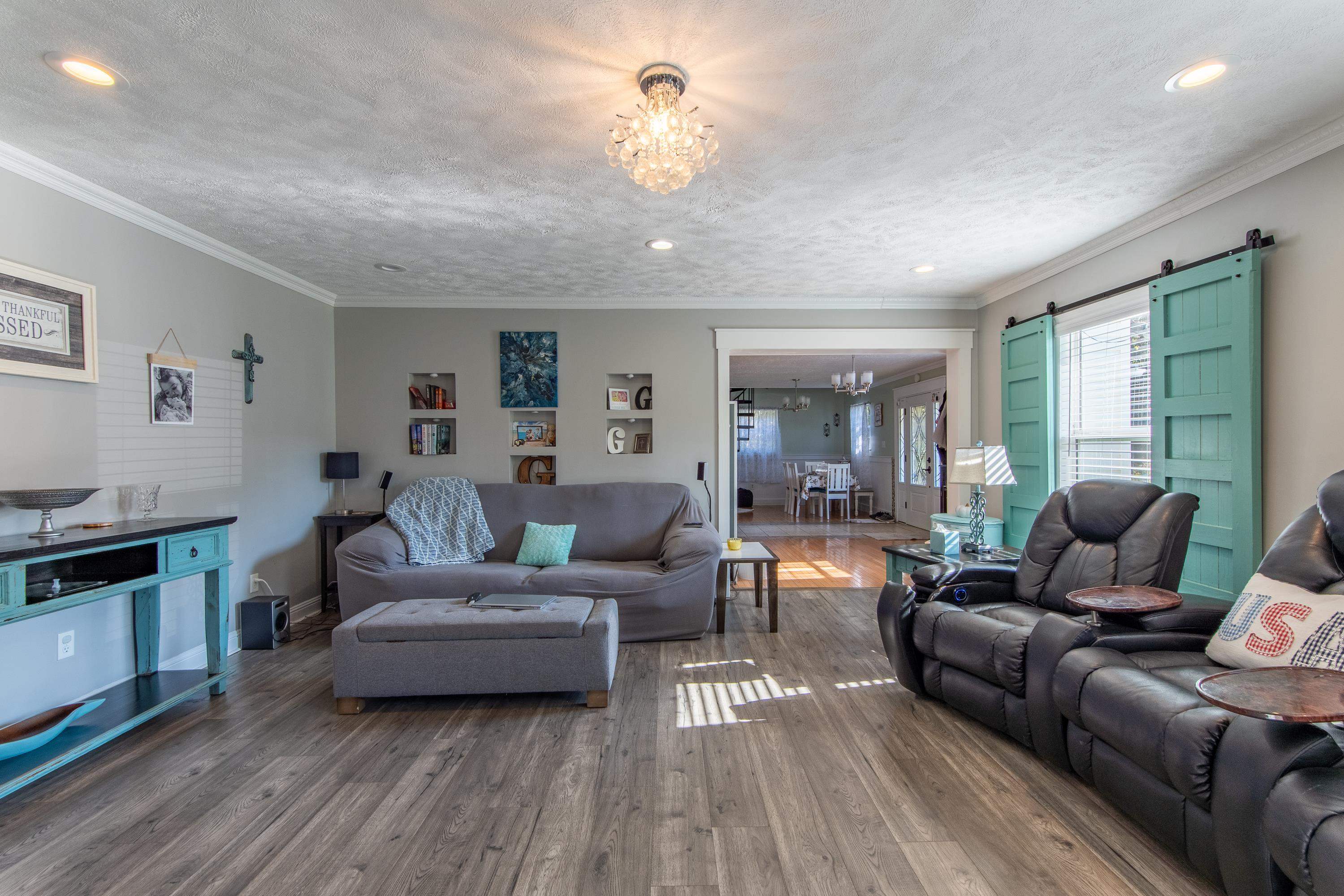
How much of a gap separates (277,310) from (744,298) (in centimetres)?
341

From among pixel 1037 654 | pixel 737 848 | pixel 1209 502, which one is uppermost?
pixel 1209 502

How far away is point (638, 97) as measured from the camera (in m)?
2.26

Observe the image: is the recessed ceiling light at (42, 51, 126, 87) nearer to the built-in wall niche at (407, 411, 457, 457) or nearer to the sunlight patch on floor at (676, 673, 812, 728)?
the sunlight patch on floor at (676, 673, 812, 728)

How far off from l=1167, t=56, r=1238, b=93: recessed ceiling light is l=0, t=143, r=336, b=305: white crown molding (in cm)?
428

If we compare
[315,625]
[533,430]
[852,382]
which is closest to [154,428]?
[315,625]

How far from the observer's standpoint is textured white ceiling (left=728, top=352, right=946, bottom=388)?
8500 millimetres

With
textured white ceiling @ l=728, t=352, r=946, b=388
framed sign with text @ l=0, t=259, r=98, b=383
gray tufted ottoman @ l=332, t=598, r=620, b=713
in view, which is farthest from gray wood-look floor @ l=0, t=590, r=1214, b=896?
textured white ceiling @ l=728, t=352, r=946, b=388

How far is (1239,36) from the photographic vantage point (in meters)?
1.92

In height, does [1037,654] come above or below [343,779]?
above

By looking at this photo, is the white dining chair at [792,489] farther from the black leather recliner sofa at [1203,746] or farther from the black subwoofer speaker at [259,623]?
the black leather recliner sofa at [1203,746]

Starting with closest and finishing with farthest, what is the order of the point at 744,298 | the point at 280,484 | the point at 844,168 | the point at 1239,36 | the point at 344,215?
the point at 1239,36 → the point at 844,168 → the point at 344,215 → the point at 280,484 → the point at 744,298

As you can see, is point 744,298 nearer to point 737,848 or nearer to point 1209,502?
point 1209,502

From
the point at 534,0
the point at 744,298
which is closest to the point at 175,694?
the point at 534,0

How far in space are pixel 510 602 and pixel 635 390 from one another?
2.61 m
